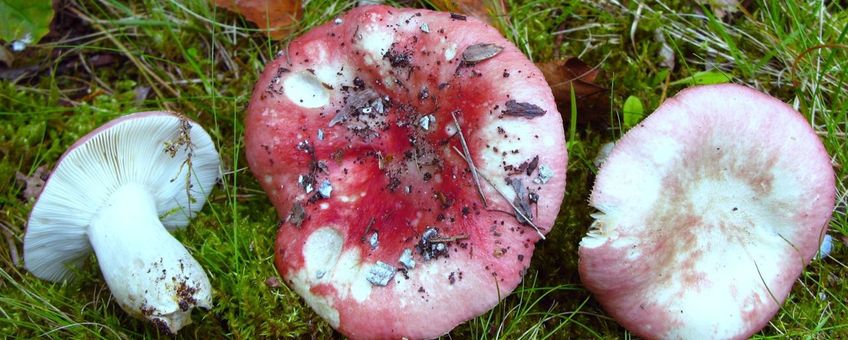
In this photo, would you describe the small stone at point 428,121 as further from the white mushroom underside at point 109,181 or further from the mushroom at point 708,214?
the white mushroom underside at point 109,181

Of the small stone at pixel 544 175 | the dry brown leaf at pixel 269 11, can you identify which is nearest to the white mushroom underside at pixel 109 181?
the dry brown leaf at pixel 269 11

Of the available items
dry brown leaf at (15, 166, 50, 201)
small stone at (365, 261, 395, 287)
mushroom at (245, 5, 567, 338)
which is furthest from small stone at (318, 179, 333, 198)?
dry brown leaf at (15, 166, 50, 201)

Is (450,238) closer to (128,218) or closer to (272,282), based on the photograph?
(272,282)

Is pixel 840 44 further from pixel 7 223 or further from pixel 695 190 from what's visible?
pixel 7 223

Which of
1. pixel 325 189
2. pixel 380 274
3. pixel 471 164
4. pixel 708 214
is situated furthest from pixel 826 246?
pixel 325 189

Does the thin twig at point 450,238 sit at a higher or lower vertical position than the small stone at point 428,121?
lower

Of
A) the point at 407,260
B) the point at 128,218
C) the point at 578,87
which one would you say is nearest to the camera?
the point at 407,260
